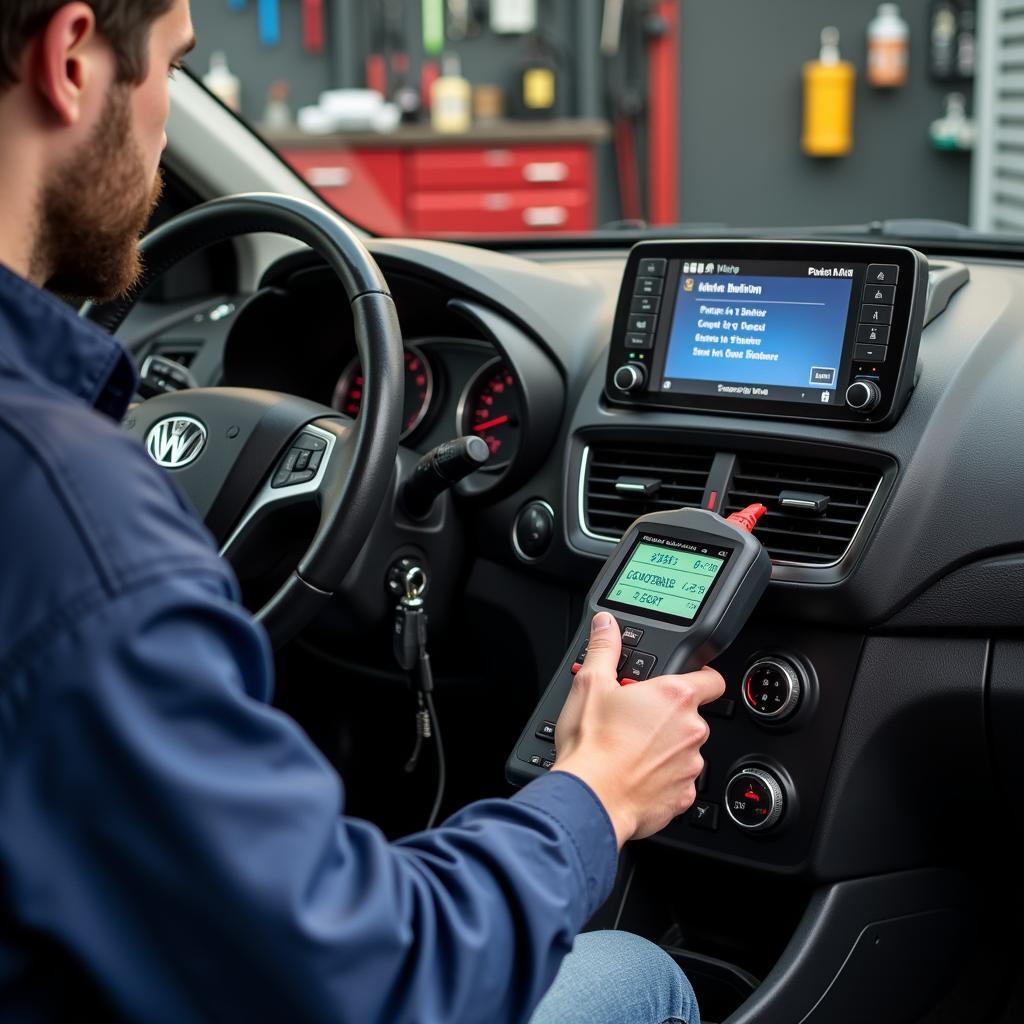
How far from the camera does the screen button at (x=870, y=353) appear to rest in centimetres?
117

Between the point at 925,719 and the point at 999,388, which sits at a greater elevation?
the point at 999,388

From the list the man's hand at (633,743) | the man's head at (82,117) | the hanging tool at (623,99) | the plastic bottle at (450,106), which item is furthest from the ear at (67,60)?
the hanging tool at (623,99)

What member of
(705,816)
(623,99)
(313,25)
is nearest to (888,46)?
(623,99)

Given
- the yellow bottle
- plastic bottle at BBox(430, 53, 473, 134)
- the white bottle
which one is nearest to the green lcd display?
plastic bottle at BBox(430, 53, 473, 134)

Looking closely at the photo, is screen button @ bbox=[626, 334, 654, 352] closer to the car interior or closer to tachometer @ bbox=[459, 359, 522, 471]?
the car interior

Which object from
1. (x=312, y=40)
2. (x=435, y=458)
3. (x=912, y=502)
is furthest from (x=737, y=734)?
(x=312, y=40)

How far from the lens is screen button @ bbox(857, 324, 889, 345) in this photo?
117 cm

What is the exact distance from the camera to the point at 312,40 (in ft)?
19.7

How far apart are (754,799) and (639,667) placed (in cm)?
30

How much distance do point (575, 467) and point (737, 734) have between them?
0.31 meters

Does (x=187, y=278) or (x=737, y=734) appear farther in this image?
(x=187, y=278)

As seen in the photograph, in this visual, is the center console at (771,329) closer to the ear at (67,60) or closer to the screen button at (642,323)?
the screen button at (642,323)

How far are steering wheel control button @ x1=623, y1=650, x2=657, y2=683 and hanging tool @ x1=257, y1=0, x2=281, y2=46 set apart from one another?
555cm

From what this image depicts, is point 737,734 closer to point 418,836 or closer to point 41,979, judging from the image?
point 418,836
